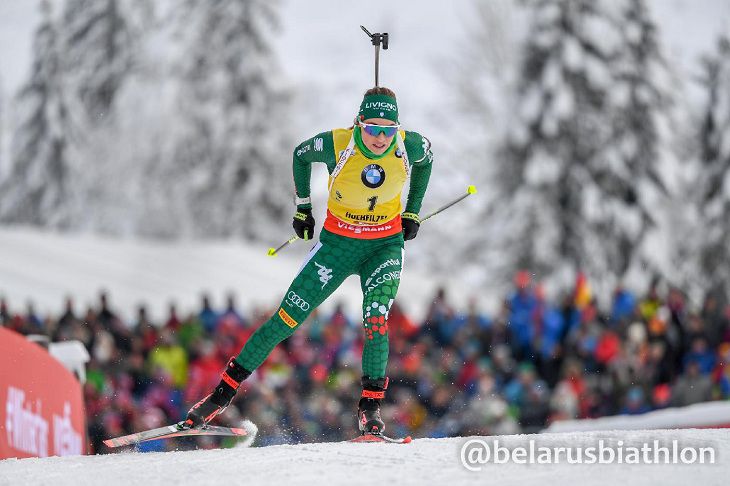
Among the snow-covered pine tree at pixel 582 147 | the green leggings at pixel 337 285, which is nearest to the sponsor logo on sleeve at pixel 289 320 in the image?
the green leggings at pixel 337 285

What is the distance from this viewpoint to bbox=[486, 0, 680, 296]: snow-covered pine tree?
2006 cm

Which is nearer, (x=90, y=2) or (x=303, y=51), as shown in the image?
(x=90, y=2)

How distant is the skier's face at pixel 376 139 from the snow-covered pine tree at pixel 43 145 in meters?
27.7

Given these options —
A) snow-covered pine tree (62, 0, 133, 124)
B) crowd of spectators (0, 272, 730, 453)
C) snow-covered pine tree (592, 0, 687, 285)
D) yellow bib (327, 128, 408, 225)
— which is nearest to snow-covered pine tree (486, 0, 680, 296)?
snow-covered pine tree (592, 0, 687, 285)

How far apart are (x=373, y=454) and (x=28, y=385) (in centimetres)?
283

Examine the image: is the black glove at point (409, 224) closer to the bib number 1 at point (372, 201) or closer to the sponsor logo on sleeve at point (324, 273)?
the bib number 1 at point (372, 201)

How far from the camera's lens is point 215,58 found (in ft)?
90.8

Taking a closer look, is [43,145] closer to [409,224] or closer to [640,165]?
[640,165]

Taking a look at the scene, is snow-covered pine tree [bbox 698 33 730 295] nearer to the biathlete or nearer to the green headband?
the biathlete

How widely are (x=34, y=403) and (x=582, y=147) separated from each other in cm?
1575

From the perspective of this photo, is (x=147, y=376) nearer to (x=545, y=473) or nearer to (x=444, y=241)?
(x=545, y=473)

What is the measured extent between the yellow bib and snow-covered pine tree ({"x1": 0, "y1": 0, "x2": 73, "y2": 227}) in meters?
27.5

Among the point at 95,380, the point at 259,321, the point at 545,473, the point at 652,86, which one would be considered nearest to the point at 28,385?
the point at 545,473

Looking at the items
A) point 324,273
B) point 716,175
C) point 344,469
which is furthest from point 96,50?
point 344,469
